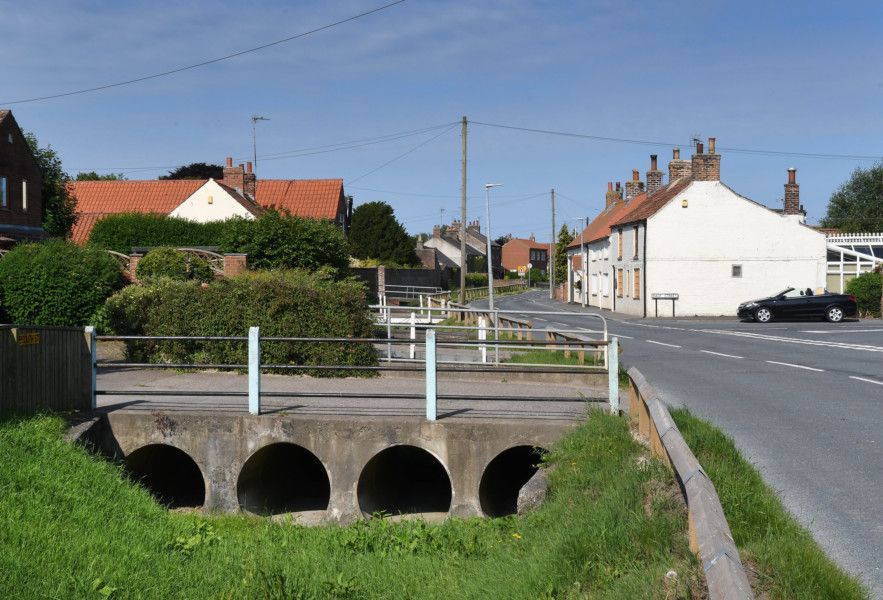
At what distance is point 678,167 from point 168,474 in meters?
45.9

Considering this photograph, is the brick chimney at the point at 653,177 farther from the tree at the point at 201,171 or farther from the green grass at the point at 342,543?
the green grass at the point at 342,543

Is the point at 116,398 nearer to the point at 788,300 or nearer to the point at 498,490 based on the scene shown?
the point at 498,490

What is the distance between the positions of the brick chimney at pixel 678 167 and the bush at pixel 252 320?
134 feet

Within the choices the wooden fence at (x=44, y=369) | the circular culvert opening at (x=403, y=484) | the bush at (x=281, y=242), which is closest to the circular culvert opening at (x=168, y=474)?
the wooden fence at (x=44, y=369)

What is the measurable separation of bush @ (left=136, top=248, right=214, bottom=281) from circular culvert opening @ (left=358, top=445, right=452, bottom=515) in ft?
34.8

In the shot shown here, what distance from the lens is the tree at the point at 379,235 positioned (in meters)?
80.2

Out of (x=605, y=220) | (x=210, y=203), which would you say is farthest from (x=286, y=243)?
(x=605, y=220)

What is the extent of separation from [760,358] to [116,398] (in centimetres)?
1464

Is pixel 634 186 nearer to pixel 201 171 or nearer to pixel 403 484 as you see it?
pixel 201 171

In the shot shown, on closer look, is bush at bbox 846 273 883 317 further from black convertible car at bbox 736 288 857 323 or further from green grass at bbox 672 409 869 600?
green grass at bbox 672 409 869 600

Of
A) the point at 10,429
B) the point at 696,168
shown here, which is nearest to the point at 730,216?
the point at 696,168

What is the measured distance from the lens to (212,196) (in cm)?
5603

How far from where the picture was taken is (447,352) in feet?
70.8

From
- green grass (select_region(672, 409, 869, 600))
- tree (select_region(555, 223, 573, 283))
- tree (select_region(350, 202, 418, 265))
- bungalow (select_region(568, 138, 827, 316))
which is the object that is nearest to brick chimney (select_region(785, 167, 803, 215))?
bungalow (select_region(568, 138, 827, 316))
